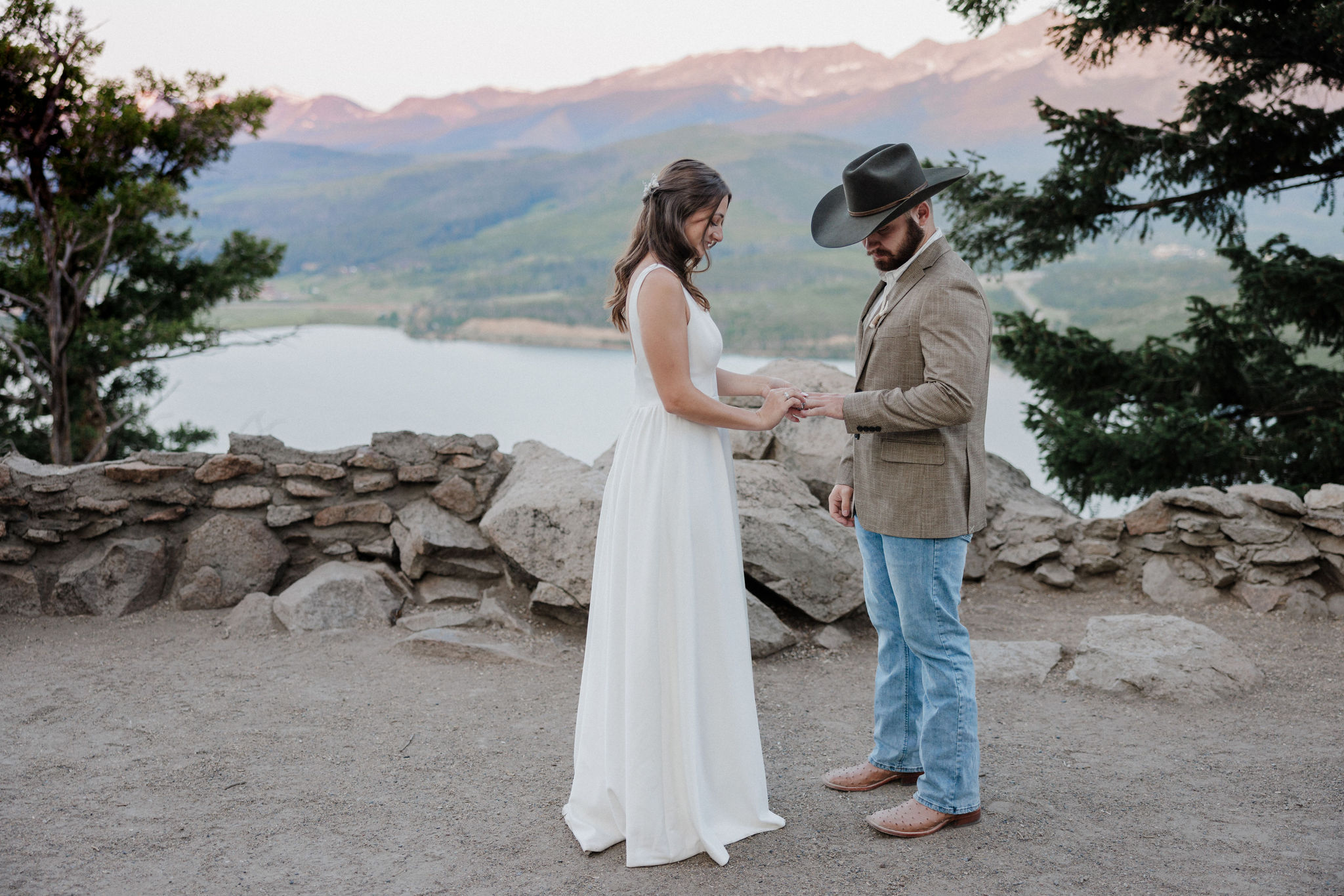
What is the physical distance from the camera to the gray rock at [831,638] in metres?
4.92

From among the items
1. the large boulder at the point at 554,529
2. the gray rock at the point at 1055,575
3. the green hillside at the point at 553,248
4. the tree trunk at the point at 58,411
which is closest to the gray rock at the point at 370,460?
the large boulder at the point at 554,529

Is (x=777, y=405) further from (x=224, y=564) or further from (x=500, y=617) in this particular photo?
(x=224, y=564)

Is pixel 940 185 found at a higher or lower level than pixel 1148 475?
higher

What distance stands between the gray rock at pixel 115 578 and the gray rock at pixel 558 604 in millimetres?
2389

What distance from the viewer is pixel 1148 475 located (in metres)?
6.82

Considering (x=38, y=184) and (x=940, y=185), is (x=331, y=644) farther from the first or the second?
(x=38, y=184)

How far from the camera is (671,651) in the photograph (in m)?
2.78

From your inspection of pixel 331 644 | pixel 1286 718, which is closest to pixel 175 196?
pixel 331 644

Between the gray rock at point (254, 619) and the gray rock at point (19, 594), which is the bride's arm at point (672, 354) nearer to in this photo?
the gray rock at point (254, 619)

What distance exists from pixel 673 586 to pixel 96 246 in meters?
8.84

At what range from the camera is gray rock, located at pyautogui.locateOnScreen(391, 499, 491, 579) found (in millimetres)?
5578

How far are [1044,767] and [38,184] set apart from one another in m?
10.3

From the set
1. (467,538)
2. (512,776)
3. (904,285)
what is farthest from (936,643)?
(467,538)

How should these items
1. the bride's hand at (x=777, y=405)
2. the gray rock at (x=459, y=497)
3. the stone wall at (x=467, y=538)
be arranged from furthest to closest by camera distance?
the gray rock at (x=459, y=497) < the stone wall at (x=467, y=538) < the bride's hand at (x=777, y=405)
